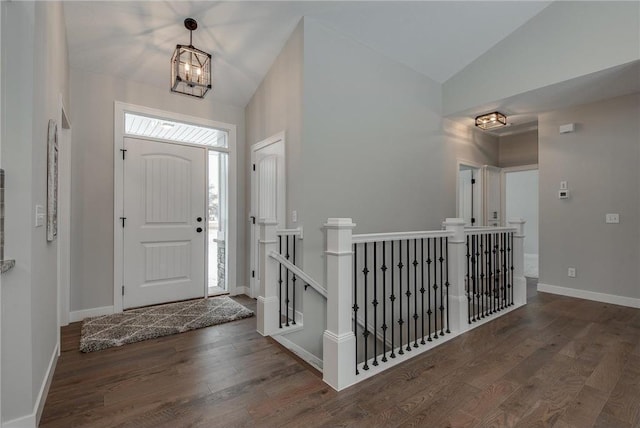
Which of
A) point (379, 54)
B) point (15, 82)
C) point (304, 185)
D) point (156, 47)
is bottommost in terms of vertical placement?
point (304, 185)

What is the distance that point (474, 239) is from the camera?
3.37 m

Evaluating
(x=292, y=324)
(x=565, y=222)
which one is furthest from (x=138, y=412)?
(x=565, y=222)

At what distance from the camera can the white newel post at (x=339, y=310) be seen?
198 centimetres

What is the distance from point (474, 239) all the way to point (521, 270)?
90 cm

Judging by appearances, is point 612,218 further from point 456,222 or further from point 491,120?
point 456,222

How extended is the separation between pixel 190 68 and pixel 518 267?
410 cm

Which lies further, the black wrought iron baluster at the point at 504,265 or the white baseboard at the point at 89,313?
the black wrought iron baluster at the point at 504,265

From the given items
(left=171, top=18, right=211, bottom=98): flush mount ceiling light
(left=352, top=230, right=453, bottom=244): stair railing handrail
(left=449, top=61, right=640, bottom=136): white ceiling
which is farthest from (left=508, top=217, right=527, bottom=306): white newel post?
(left=171, top=18, right=211, bottom=98): flush mount ceiling light

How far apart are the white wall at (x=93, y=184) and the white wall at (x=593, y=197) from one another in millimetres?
5501

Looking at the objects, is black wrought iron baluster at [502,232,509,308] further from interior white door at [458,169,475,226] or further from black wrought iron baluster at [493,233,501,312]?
interior white door at [458,169,475,226]

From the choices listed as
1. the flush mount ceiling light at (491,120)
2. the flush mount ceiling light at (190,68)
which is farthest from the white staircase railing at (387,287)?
the flush mount ceiling light at (491,120)

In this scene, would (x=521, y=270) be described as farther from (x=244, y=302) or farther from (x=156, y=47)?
(x=156, y=47)

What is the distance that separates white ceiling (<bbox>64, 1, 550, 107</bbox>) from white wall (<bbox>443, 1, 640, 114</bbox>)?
0.17 metres

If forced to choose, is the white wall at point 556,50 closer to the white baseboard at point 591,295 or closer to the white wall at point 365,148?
the white wall at point 365,148
